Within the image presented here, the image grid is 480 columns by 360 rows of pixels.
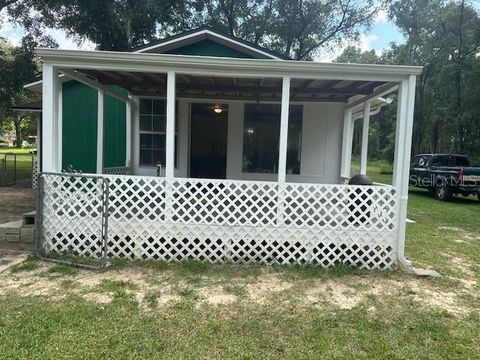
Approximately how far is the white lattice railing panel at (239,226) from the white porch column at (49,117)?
0.33m

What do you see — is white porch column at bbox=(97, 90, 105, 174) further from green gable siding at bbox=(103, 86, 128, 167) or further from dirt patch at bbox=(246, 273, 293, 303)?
dirt patch at bbox=(246, 273, 293, 303)

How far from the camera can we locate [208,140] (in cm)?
844

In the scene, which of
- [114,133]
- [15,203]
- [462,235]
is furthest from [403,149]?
[15,203]

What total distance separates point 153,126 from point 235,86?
2297mm

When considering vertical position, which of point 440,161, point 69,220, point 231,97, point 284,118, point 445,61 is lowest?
point 69,220

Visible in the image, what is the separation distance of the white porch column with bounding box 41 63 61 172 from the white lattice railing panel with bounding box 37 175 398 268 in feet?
1.09

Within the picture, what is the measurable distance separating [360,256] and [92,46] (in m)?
16.0

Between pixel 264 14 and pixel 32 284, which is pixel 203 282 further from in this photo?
pixel 264 14

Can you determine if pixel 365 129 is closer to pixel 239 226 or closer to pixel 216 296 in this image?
pixel 239 226

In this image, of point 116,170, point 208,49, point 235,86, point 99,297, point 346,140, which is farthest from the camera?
point 346,140

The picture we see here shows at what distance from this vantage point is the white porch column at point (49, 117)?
16.5 ft

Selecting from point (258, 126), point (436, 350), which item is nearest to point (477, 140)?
point (258, 126)

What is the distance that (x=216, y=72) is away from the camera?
5.09 metres

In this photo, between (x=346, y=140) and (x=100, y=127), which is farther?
(x=346, y=140)
